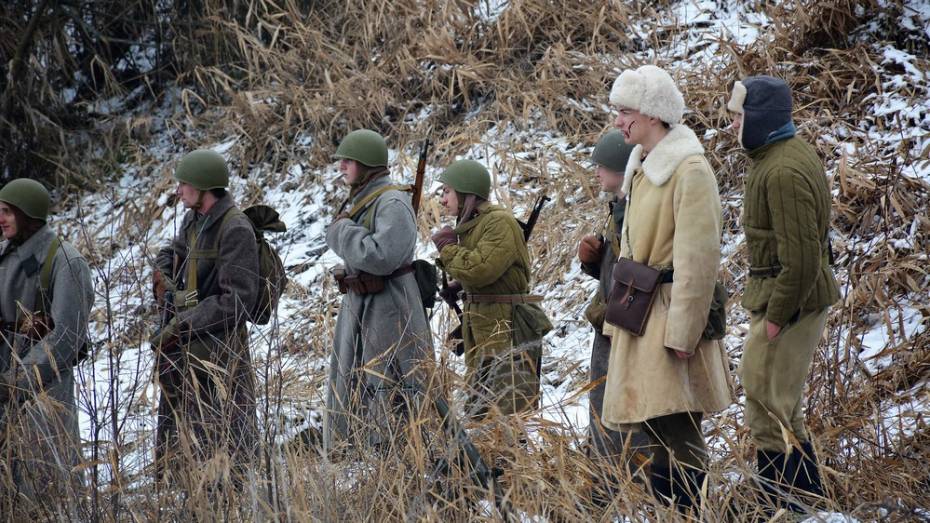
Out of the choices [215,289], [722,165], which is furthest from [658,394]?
[722,165]

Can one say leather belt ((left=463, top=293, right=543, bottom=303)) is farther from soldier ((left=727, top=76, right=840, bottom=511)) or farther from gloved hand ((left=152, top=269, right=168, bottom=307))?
soldier ((left=727, top=76, right=840, bottom=511))

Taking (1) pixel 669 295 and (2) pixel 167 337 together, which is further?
(2) pixel 167 337

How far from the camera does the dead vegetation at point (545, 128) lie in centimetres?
330

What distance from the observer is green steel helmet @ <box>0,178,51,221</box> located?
15.4 feet

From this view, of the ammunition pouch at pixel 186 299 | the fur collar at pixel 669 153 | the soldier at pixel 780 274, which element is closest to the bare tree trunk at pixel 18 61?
the ammunition pouch at pixel 186 299

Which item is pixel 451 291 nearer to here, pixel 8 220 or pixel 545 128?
pixel 8 220

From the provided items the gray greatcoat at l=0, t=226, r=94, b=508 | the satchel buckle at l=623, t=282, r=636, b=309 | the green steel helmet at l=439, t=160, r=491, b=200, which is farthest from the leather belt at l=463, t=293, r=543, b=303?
the gray greatcoat at l=0, t=226, r=94, b=508

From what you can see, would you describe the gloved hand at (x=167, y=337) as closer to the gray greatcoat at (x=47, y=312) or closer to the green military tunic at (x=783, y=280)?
the gray greatcoat at (x=47, y=312)

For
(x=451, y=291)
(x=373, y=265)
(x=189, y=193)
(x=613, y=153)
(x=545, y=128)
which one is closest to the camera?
(x=613, y=153)

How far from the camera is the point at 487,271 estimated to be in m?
4.86

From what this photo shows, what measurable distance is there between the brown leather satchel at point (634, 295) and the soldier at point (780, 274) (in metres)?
0.38

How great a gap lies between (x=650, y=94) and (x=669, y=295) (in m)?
0.70

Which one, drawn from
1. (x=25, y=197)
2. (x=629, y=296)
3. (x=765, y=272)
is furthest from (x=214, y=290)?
(x=765, y=272)

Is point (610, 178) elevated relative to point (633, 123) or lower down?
lower down
